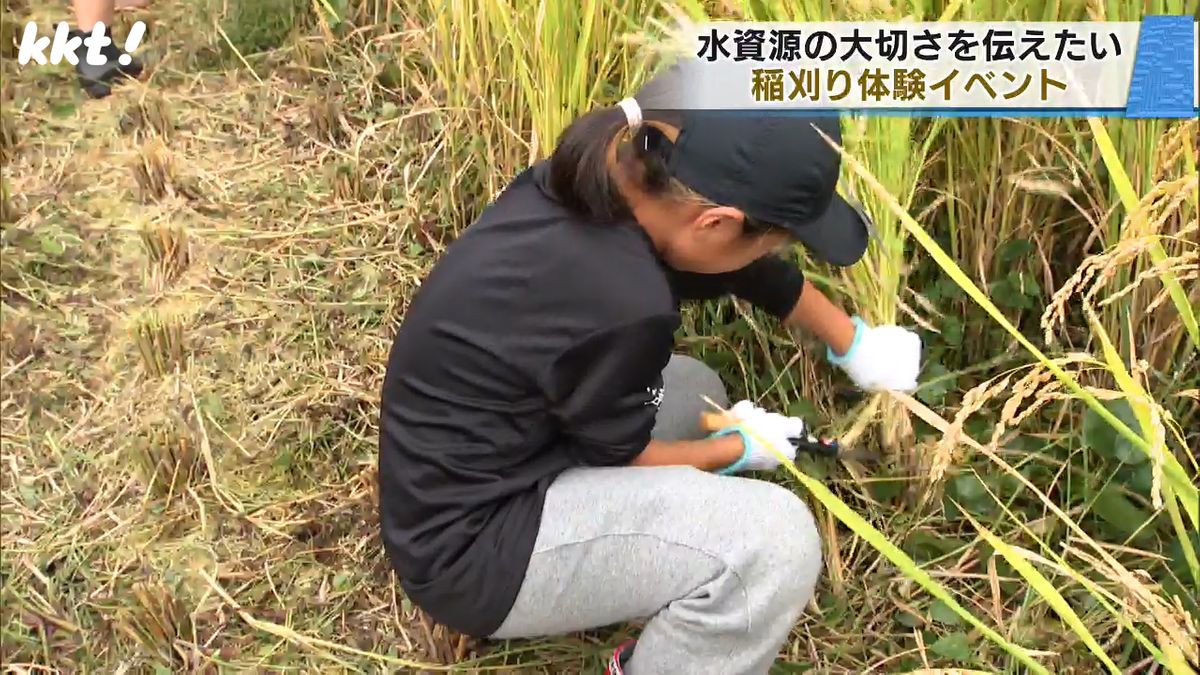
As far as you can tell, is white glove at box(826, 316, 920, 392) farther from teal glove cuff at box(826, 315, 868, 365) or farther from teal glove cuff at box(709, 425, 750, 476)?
teal glove cuff at box(709, 425, 750, 476)

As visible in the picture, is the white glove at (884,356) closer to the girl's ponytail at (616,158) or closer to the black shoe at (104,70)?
the girl's ponytail at (616,158)

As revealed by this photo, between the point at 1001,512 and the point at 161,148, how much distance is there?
5.82 ft

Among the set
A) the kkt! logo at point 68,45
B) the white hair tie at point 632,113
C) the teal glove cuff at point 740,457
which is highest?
the white hair tie at point 632,113

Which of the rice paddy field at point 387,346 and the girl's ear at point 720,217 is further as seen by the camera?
the rice paddy field at point 387,346

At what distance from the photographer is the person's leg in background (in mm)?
2344

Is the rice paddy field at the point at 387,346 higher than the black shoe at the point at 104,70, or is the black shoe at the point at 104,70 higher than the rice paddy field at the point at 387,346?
the black shoe at the point at 104,70

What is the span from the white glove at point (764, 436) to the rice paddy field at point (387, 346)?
0.19 ft

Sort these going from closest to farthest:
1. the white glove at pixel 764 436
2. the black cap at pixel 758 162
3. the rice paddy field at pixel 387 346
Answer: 1. the black cap at pixel 758 162
2. the rice paddy field at pixel 387 346
3. the white glove at pixel 764 436

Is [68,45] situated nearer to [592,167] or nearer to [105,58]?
[105,58]

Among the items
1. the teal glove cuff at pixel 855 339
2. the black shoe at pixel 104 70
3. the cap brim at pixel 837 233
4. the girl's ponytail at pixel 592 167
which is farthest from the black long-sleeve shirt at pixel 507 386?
the black shoe at pixel 104 70

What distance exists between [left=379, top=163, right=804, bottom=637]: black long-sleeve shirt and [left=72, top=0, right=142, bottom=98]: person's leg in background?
159 centimetres

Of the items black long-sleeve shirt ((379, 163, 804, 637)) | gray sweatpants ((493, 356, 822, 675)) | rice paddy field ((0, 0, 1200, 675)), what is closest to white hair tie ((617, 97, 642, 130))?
black long-sleeve shirt ((379, 163, 804, 637))

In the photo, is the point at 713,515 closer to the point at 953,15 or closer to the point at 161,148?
the point at 953,15

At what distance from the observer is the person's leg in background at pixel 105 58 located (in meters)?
2.34
